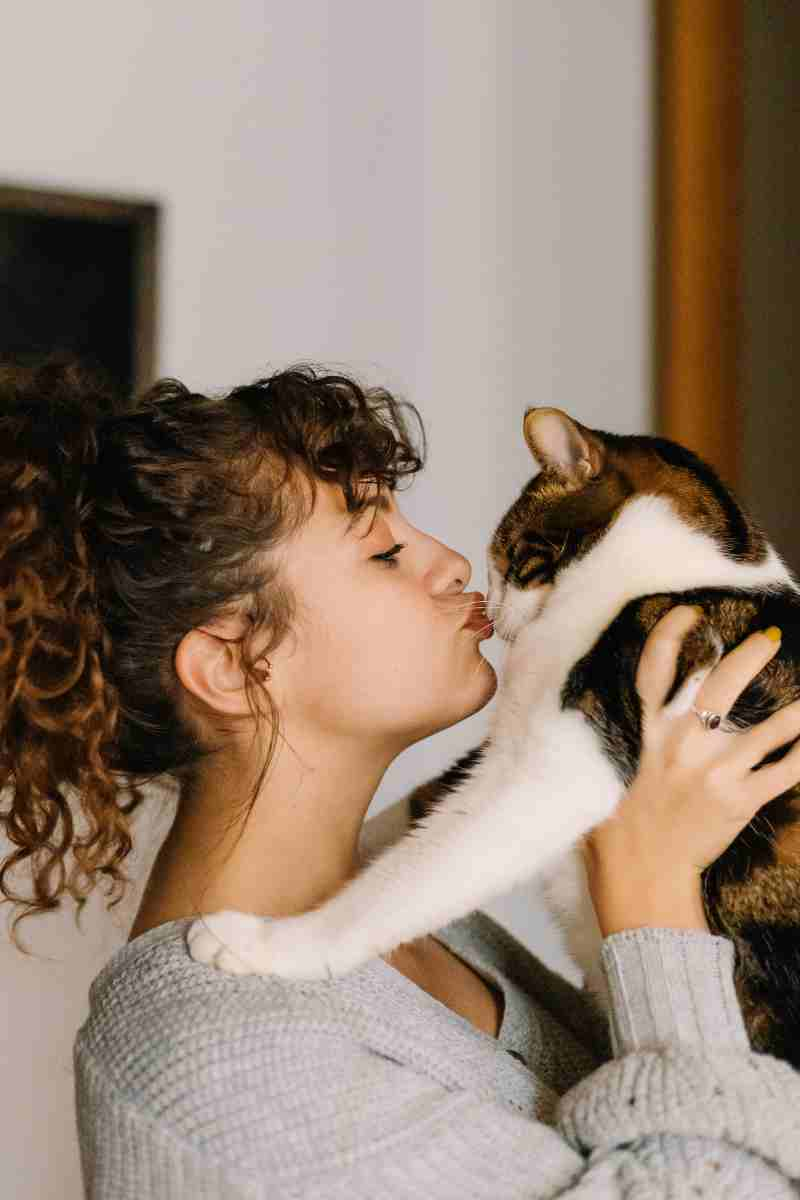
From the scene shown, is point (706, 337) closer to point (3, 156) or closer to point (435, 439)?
point (435, 439)

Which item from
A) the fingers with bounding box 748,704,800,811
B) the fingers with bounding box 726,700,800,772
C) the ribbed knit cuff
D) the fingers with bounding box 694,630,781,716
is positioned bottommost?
the ribbed knit cuff

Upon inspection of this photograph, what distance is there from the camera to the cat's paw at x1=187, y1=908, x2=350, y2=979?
105cm

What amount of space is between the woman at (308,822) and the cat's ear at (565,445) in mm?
141

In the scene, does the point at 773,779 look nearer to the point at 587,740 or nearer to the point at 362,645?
the point at 587,740

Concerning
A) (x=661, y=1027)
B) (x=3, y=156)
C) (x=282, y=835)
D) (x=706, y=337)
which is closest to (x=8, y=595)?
(x=282, y=835)

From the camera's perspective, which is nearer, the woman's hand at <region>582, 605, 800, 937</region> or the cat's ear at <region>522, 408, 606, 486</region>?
the woman's hand at <region>582, 605, 800, 937</region>


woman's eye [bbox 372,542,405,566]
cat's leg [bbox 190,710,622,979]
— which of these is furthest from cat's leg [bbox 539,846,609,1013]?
woman's eye [bbox 372,542,405,566]

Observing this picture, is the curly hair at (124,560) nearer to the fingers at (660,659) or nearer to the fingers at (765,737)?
the fingers at (660,659)

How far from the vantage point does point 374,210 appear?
2.09 m

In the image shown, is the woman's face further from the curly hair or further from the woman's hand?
the woman's hand

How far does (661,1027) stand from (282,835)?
41cm

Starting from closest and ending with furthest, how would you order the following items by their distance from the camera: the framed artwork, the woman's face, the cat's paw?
the cat's paw → the woman's face → the framed artwork

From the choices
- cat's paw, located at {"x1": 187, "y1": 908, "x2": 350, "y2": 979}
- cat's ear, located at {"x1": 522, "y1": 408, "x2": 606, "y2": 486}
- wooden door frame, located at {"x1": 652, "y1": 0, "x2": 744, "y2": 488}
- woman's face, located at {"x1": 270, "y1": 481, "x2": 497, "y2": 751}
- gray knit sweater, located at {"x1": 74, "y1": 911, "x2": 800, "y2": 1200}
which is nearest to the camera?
gray knit sweater, located at {"x1": 74, "y1": 911, "x2": 800, "y2": 1200}

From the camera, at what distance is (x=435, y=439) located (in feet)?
6.98
